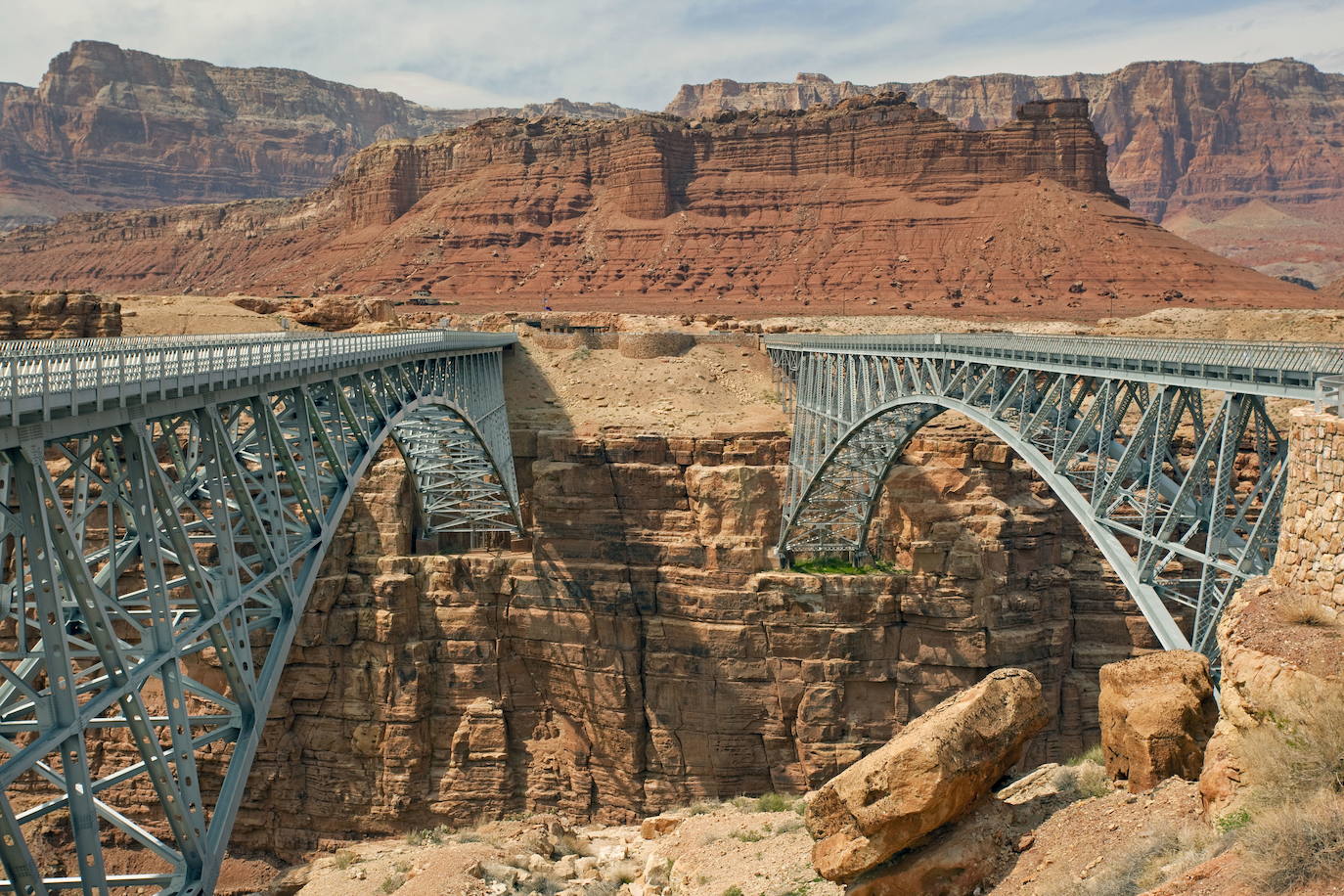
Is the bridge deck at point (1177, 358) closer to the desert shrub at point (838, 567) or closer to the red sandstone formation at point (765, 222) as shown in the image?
the desert shrub at point (838, 567)

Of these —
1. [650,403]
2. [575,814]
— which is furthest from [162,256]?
[575,814]

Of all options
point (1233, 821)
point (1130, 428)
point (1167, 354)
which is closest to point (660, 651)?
point (1130, 428)

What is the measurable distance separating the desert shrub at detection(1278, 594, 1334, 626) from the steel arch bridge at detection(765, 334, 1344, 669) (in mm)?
3287

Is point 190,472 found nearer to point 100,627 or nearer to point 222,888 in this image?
point 100,627

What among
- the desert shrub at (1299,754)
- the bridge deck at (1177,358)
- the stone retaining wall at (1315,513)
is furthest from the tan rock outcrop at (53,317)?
the desert shrub at (1299,754)

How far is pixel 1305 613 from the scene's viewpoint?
11.9 metres

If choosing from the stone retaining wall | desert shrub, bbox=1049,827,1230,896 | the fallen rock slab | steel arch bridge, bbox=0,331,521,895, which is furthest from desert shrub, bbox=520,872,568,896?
the stone retaining wall

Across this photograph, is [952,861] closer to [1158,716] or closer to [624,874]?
[1158,716]

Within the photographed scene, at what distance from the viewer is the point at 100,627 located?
11.8m

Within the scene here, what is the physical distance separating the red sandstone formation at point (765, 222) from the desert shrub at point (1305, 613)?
7802cm

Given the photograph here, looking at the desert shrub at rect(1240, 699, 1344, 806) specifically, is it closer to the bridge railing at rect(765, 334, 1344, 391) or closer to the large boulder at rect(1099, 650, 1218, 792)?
the large boulder at rect(1099, 650, 1218, 792)

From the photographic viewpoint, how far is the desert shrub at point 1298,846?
28.0ft

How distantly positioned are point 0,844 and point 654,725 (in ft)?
116

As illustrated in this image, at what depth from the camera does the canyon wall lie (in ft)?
140
